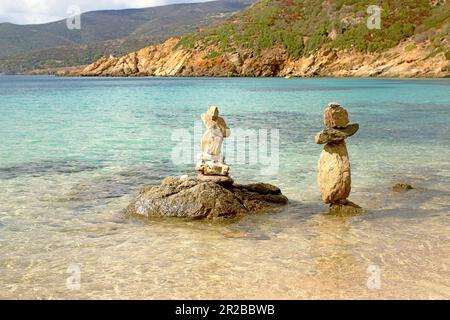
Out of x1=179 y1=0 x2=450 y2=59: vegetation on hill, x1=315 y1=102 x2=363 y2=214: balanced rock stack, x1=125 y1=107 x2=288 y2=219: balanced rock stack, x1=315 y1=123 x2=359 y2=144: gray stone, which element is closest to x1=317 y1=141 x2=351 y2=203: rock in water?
x1=315 y1=102 x2=363 y2=214: balanced rock stack

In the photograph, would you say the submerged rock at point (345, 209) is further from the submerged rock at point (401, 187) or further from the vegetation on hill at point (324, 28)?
the vegetation on hill at point (324, 28)

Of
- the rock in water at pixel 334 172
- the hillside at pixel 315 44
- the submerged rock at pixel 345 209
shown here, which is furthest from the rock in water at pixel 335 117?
the hillside at pixel 315 44

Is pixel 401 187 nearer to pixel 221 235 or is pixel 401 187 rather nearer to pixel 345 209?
pixel 345 209

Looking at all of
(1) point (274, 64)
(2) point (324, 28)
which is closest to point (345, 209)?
(1) point (274, 64)

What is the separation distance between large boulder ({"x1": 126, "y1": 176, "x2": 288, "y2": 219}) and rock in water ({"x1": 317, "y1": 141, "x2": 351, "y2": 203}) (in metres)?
1.37

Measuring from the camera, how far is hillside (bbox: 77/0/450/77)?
373ft

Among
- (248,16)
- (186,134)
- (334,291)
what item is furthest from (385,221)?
(248,16)

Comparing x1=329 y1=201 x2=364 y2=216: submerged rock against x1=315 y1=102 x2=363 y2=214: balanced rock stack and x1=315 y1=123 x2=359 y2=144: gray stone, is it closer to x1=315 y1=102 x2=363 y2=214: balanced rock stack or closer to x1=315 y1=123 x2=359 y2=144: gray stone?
x1=315 y1=102 x2=363 y2=214: balanced rock stack

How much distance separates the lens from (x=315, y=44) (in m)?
137

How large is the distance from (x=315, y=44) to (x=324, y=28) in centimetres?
635

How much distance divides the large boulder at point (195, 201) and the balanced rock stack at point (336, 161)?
142 cm

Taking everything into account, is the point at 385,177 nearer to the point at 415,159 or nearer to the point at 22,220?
the point at 415,159

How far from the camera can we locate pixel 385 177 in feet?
54.9
